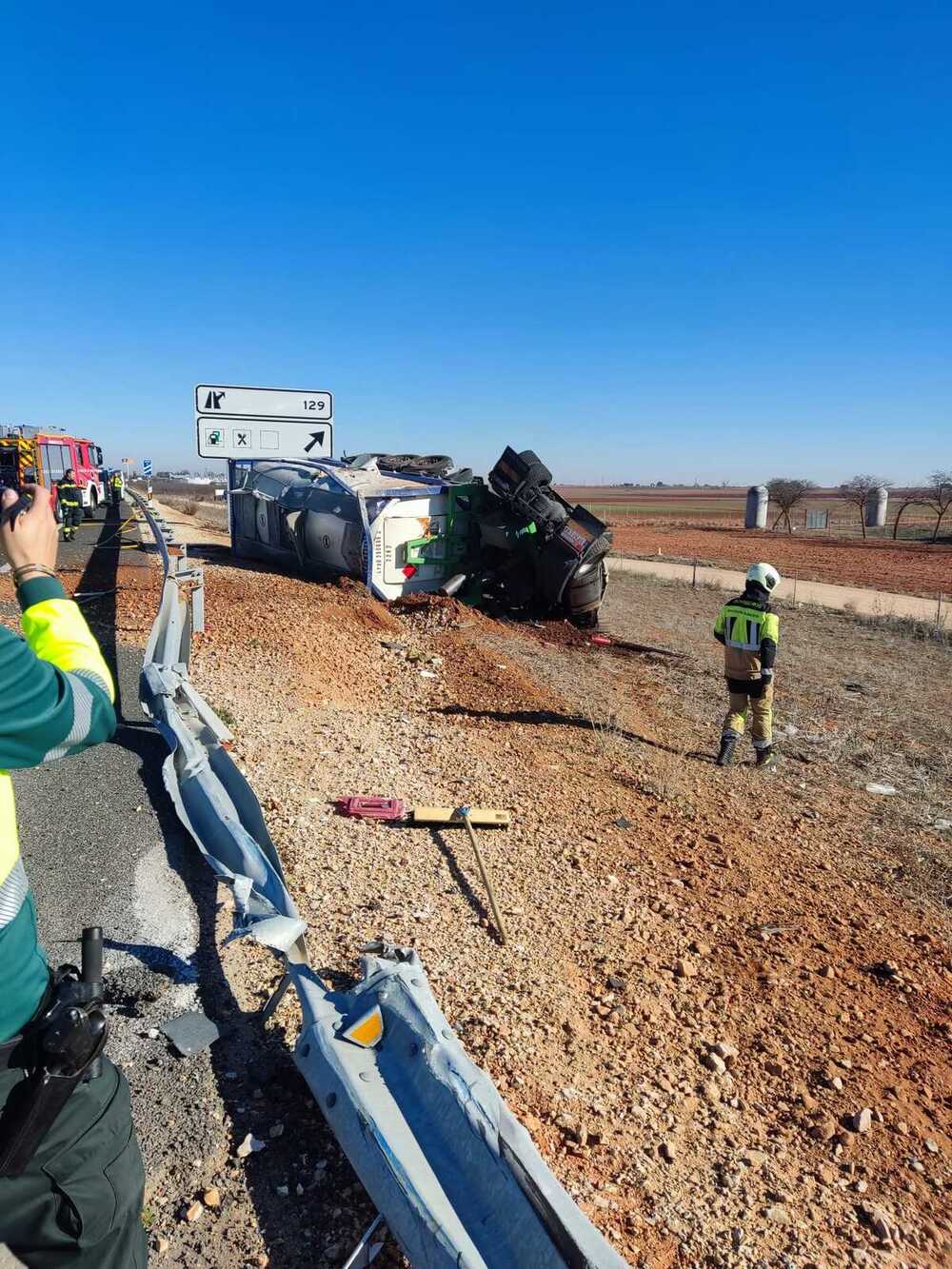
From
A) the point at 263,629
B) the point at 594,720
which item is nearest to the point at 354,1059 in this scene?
the point at 594,720

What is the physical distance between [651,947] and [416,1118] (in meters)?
1.98

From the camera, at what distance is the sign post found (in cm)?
1078

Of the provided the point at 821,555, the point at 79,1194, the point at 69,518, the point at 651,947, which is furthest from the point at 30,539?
the point at 821,555

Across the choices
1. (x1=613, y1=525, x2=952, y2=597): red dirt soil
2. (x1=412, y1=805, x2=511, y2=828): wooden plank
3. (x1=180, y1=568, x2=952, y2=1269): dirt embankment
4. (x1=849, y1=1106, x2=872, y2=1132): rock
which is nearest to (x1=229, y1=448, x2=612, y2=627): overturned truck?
(x1=180, y1=568, x2=952, y2=1269): dirt embankment

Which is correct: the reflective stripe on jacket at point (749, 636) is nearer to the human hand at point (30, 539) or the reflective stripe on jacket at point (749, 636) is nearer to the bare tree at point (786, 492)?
the human hand at point (30, 539)

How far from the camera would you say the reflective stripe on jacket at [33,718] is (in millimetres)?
1567

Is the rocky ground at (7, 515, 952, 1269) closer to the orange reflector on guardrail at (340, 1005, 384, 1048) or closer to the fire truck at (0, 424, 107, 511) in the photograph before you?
the orange reflector on guardrail at (340, 1005, 384, 1048)

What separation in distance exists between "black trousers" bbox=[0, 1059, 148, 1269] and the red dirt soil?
23.1 m

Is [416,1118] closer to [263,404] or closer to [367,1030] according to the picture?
[367,1030]

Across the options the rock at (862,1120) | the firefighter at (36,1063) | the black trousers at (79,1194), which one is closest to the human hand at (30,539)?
the firefighter at (36,1063)

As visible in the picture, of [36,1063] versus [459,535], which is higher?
[459,535]

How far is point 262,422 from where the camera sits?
1116 centimetres

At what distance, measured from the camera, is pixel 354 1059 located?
238 centimetres

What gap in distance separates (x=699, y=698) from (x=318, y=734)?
4.67m
